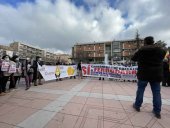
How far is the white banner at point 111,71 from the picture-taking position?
12.3 meters

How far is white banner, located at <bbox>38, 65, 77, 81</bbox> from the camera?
9.41 meters

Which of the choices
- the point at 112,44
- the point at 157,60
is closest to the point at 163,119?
the point at 157,60

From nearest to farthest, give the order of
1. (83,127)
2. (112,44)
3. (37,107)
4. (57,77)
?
(83,127)
(37,107)
(57,77)
(112,44)

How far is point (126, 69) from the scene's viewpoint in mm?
12414

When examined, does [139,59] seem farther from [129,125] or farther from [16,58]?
[16,58]

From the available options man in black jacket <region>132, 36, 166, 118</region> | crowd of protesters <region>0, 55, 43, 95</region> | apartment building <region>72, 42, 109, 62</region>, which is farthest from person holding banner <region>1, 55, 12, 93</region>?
apartment building <region>72, 42, 109, 62</region>

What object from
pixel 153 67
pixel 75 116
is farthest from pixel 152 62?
pixel 75 116

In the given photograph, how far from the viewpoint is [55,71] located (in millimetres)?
10648

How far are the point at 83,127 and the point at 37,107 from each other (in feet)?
5.72

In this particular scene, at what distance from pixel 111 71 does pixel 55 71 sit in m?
4.85

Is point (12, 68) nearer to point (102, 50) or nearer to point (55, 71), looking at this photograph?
point (55, 71)

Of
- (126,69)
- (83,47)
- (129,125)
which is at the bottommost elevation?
(129,125)

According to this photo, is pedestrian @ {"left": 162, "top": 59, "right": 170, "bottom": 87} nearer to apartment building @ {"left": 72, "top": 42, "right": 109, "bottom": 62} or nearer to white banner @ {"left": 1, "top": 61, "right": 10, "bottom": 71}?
white banner @ {"left": 1, "top": 61, "right": 10, "bottom": 71}

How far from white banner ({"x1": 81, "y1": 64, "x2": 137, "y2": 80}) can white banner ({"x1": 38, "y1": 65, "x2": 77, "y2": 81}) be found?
1.18 metres
